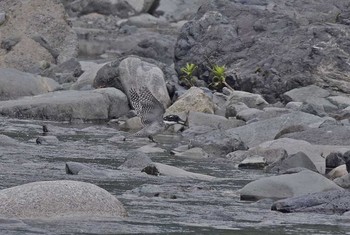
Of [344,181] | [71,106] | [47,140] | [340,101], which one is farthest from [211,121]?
[344,181]

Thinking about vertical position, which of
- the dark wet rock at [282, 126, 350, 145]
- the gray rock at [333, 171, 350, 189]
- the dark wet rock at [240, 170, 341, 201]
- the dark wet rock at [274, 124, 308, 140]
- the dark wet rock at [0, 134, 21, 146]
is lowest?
the dark wet rock at [0, 134, 21, 146]

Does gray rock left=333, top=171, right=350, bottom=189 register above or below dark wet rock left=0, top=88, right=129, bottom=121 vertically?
above

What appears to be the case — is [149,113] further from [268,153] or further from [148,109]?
[268,153]

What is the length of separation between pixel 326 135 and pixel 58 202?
243 inches

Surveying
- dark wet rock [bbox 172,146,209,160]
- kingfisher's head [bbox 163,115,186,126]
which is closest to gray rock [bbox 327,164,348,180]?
dark wet rock [bbox 172,146,209,160]

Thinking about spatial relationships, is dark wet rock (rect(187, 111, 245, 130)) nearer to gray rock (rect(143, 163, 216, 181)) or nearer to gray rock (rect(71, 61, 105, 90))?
gray rock (rect(71, 61, 105, 90))

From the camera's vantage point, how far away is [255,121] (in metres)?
15.9

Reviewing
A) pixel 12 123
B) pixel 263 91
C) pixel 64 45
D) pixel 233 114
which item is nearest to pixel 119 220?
pixel 12 123

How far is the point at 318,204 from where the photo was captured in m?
9.54

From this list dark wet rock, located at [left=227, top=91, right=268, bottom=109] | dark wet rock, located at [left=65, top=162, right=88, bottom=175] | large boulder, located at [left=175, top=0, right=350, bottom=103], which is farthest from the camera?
large boulder, located at [left=175, top=0, right=350, bottom=103]

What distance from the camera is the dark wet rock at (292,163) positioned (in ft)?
40.2

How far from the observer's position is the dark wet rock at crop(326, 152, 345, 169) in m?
12.4

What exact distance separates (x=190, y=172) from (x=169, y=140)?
11.9 feet

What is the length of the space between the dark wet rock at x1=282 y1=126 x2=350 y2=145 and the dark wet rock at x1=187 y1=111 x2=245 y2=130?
2115 millimetres
